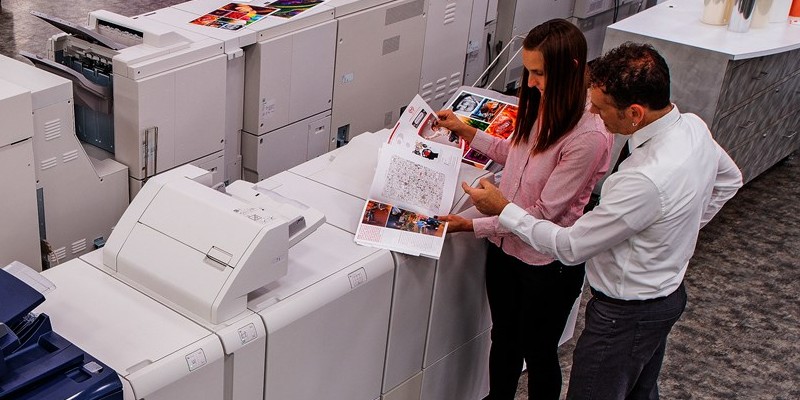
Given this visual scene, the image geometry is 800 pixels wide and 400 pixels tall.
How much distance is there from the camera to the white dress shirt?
232 cm

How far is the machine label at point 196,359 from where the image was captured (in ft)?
7.04

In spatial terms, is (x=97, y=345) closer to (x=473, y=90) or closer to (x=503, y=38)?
(x=473, y=90)

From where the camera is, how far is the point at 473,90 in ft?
11.5

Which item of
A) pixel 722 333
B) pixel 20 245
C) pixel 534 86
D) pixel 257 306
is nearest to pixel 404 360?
pixel 257 306

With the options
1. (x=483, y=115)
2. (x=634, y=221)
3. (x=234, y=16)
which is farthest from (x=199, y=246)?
(x=234, y=16)

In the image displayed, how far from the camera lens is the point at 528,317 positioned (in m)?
2.88

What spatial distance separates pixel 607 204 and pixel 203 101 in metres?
1.52

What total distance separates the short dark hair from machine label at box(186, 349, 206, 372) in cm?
114

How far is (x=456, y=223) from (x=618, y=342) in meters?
0.56

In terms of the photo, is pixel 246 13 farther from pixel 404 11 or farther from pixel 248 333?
pixel 248 333

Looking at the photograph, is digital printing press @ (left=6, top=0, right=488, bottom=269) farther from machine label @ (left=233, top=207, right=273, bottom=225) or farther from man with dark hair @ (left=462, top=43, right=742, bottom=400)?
man with dark hair @ (left=462, top=43, right=742, bottom=400)

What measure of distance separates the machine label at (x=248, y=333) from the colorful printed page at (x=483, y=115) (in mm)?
1144

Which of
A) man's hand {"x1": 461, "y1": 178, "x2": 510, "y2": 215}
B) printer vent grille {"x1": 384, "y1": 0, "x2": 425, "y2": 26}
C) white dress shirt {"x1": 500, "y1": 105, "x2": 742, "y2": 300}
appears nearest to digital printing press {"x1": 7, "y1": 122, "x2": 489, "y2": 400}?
man's hand {"x1": 461, "y1": 178, "x2": 510, "y2": 215}

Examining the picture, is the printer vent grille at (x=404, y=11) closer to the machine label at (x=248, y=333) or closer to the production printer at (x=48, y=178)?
the production printer at (x=48, y=178)
